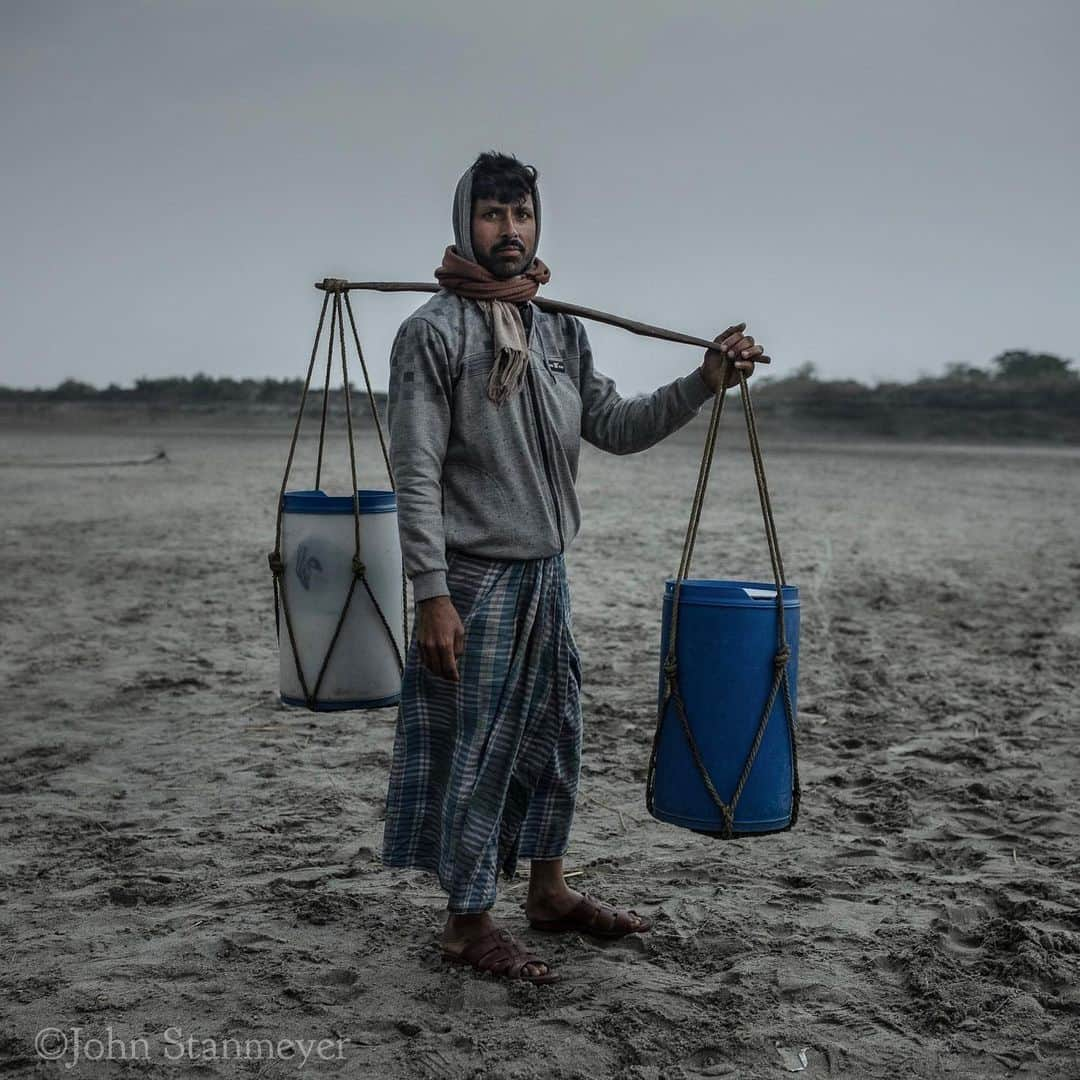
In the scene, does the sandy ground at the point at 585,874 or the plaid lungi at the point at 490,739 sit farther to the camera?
the plaid lungi at the point at 490,739

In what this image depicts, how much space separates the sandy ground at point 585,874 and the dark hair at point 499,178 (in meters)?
1.75

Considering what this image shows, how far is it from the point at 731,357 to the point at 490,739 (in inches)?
40.0

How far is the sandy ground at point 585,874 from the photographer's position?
2541 millimetres

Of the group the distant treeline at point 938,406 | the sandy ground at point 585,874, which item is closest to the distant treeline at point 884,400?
the distant treeline at point 938,406

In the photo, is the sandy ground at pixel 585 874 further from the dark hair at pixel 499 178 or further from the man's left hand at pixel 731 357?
the dark hair at pixel 499 178

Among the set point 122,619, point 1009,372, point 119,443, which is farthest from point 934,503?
point 1009,372

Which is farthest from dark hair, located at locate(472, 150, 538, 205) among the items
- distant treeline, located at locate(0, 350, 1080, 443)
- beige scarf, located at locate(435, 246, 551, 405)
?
distant treeline, located at locate(0, 350, 1080, 443)

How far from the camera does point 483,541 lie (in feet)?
9.07

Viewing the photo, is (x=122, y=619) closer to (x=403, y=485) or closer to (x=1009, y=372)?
(x=403, y=485)

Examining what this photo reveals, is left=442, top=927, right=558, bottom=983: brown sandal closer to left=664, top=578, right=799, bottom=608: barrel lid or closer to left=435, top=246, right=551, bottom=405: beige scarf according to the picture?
left=664, top=578, right=799, bottom=608: barrel lid

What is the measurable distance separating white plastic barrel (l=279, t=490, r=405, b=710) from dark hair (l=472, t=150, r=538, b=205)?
971 millimetres

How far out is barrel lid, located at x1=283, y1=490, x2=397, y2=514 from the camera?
3.38 metres

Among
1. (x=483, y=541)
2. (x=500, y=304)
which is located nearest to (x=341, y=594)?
(x=483, y=541)

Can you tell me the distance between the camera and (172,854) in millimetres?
3562
